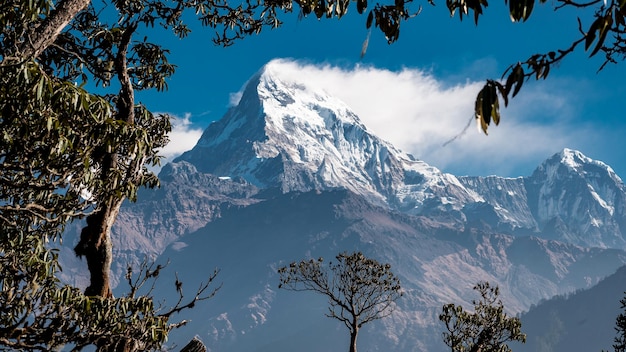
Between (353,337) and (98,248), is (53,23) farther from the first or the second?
(353,337)

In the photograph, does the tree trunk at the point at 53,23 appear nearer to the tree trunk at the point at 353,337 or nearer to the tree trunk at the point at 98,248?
the tree trunk at the point at 98,248

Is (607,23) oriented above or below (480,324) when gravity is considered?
below

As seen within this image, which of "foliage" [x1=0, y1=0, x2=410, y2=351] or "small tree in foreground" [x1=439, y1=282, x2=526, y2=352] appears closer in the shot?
"foliage" [x1=0, y1=0, x2=410, y2=351]

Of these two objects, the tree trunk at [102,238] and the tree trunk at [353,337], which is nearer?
the tree trunk at [102,238]

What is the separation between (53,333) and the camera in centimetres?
1107

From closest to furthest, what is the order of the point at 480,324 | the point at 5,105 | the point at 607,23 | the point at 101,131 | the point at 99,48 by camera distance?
1. the point at 607,23
2. the point at 5,105
3. the point at 101,131
4. the point at 99,48
5. the point at 480,324

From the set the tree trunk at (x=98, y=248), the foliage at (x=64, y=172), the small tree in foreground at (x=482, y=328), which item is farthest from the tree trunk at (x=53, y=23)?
the small tree in foreground at (x=482, y=328)

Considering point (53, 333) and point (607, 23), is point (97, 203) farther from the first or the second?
point (607, 23)

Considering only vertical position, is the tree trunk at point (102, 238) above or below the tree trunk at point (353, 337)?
below

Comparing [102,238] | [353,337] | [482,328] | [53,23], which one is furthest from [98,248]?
[482,328]

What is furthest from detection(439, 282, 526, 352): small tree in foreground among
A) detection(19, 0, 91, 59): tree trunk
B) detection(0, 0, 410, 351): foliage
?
detection(19, 0, 91, 59): tree trunk

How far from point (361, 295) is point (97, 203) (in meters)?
23.0

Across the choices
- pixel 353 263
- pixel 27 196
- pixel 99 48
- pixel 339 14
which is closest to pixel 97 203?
pixel 27 196

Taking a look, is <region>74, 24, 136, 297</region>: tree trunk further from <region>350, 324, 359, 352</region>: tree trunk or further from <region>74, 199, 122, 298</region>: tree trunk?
<region>350, 324, 359, 352</region>: tree trunk
